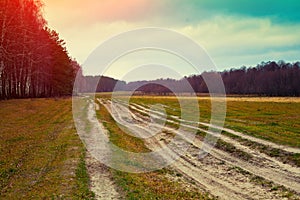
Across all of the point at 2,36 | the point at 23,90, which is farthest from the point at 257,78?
the point at 2,36

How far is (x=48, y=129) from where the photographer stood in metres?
22.0

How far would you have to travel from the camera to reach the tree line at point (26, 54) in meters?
33.4

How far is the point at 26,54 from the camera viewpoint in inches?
1428

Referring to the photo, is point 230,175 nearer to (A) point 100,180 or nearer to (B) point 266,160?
(B) point 266,160

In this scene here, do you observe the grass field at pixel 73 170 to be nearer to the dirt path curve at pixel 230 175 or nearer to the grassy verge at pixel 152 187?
the grassy verge at pixel 152 187

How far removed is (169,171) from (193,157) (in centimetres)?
258

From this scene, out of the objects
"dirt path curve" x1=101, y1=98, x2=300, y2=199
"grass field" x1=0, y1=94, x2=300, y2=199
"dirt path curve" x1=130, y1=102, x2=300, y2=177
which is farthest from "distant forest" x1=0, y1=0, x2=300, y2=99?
"dirt path curve" x1=101, y1=98, x2=300, y2=199

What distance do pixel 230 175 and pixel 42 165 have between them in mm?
7078

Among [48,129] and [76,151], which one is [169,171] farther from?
[48,129]

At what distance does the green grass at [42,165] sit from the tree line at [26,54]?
13.9 m

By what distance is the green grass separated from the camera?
30.5 ft

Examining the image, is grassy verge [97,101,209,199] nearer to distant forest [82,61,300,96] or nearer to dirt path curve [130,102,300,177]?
dirt path curve [130,102,300,177]

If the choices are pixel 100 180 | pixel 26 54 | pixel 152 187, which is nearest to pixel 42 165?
pixel 100 180

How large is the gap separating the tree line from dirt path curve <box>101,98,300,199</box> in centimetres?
2279
